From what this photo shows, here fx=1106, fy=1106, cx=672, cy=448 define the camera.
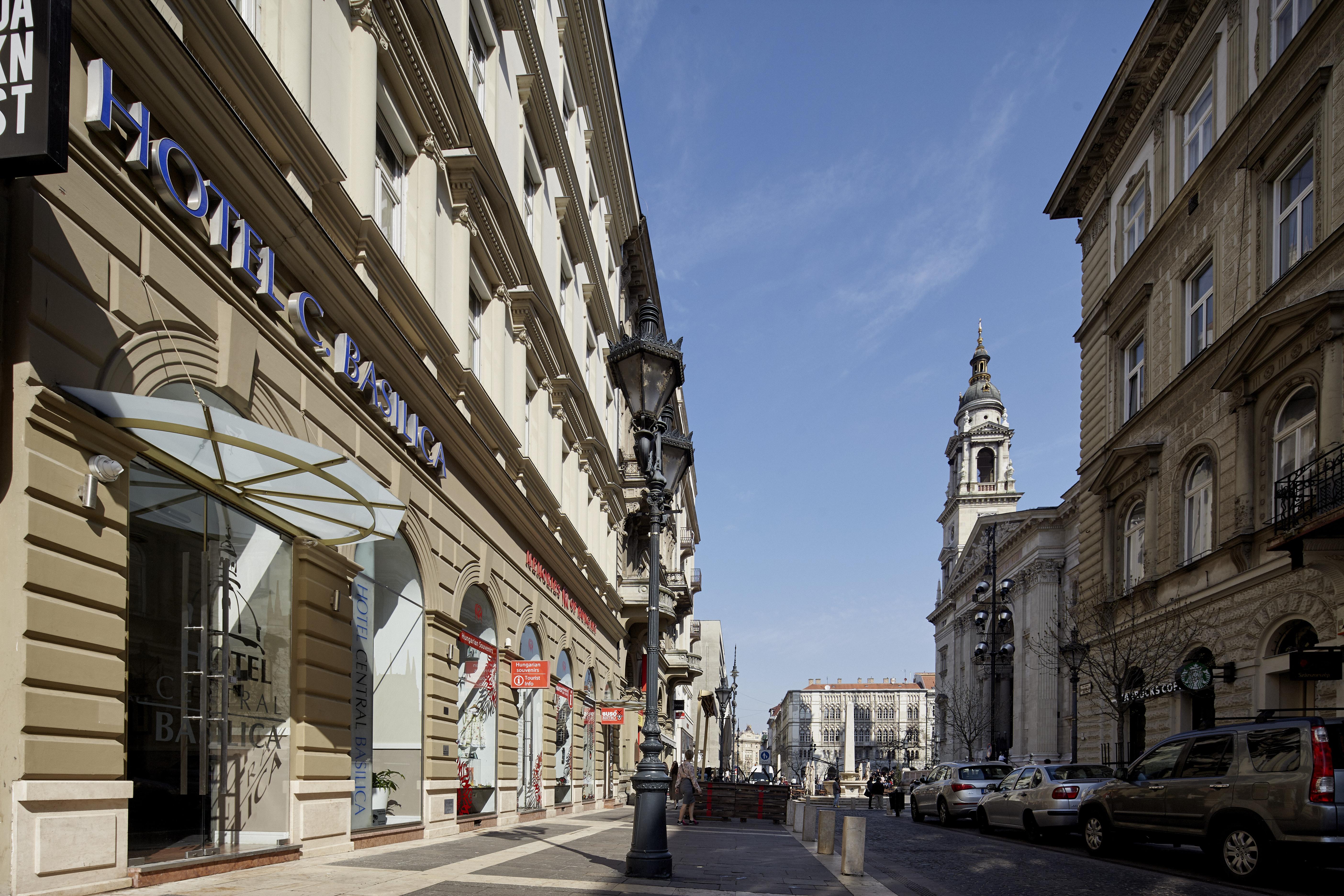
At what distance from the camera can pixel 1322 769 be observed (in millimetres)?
11109

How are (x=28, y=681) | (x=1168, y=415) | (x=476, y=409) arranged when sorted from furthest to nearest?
(x=1168, y=415) < (x=476, y=409) < (x=28, y=681)

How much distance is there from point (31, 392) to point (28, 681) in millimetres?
1794

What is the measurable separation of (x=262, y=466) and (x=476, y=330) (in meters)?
9.54

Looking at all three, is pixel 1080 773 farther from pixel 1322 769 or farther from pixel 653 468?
pixel 653 468

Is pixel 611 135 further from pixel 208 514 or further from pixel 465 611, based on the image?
pixel 208 514

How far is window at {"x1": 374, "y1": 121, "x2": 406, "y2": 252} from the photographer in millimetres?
14211

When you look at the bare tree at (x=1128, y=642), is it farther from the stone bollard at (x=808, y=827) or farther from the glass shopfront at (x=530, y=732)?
the glass shopfront at (x=530, y=732)

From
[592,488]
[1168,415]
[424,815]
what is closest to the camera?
[424,815]

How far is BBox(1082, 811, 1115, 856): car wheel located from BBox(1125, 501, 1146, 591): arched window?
12645mm

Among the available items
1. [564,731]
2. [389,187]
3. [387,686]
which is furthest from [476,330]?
[564,731]

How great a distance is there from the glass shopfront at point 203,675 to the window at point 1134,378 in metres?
23.2

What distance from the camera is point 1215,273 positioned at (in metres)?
23.3

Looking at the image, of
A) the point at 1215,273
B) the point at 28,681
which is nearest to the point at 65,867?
the point at 28,681

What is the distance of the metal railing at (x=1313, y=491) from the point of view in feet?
55.8
